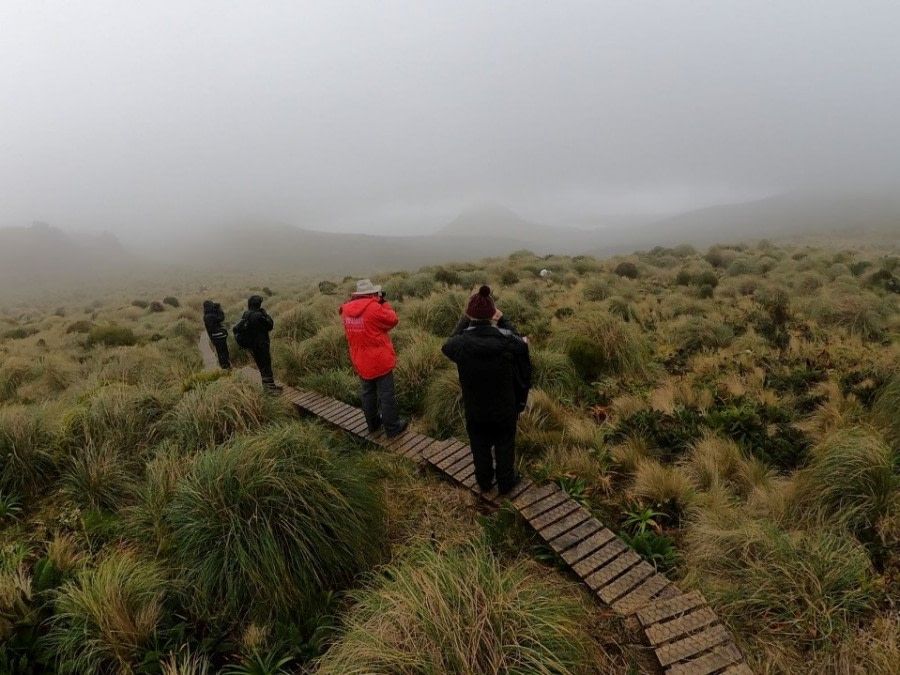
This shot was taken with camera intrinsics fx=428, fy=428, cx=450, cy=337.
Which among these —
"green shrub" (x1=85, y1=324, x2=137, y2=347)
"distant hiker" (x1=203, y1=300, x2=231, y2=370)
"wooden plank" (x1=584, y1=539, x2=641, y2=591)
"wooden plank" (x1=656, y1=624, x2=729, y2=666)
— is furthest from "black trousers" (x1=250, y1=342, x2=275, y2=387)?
"green shrub" (x1=85, y1=324, x2=137, y2=347)

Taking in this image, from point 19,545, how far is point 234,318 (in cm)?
1658

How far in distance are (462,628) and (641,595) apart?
1.51 meters

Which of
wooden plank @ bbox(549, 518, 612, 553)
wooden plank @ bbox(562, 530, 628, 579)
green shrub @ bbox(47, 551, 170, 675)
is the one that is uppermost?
green shrub @ bbox(47, 551, 170, 675)

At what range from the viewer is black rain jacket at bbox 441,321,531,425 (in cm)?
388

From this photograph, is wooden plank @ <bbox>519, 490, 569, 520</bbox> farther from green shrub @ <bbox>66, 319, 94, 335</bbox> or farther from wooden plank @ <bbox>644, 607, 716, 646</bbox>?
green shrub @ <bbox>66, 319, 94, 335</bbox>

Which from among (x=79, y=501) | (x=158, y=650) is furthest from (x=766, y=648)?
(x=79, y=501)

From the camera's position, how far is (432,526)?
13.6 ft

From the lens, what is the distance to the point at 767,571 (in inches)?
124

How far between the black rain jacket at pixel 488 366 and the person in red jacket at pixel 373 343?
1.73 m

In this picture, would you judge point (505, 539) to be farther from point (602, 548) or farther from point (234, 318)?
point (234, 318)

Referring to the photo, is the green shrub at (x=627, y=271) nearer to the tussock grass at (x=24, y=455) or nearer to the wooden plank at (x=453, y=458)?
A: the wooden plank at (x=453, y=458)

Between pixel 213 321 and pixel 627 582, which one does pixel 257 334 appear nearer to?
pixel 213 321

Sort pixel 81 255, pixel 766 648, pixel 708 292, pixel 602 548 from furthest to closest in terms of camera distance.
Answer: pixel 81 255 < pixel 708 292 < pixel 602 548 < pixel 766 648

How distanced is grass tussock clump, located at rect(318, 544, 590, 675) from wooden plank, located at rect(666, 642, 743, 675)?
0.56 meters
